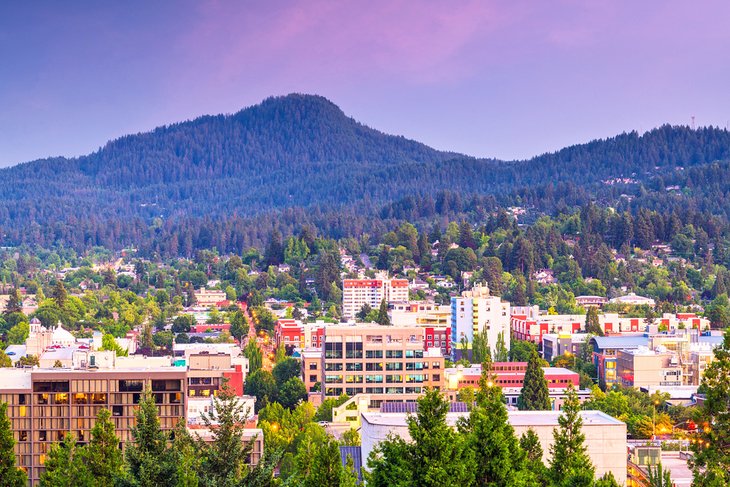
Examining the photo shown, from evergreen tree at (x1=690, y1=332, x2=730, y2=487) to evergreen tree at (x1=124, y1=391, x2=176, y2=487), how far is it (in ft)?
36.0

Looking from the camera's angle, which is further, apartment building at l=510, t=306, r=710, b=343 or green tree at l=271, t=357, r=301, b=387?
apartment building at l=510, t=306, r=710, b=343

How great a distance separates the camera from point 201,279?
15400cm

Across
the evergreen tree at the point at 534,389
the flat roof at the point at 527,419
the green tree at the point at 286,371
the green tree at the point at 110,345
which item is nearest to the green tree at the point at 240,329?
the green tree at the point at 110,345

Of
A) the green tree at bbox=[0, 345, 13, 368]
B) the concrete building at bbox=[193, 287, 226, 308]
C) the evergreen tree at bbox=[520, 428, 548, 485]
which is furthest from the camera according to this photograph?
the concrete building at bbox=[193, 287, 226, 308]

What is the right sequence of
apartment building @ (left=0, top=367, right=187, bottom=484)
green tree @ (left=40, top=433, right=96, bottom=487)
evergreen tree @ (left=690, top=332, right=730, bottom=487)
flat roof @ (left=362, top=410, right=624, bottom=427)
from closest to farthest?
1. evergreen tree @ (left=690, top=332, right=730, bottom=487)
2. green tree @ (left=40, top=433, right=96, bottom=487)
3. flat roof @ (left=362, top=410, right=624, bottom=427)
4. apartment building @ (left=0, top=367, right=187, bottom=484)

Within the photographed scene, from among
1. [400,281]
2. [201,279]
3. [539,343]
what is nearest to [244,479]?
[539,343]

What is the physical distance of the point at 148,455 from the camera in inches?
1110

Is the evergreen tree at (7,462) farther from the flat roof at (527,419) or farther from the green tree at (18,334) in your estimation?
the green tree at (18,334)

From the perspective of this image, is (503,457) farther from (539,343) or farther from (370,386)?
(539,343)

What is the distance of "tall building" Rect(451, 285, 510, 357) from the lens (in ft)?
315

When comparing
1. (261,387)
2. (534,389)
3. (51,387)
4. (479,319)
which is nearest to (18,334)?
(261,387)

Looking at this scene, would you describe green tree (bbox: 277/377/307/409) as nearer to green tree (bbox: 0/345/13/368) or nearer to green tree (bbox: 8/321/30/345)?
green tree (bbox: 0/345/13/368)

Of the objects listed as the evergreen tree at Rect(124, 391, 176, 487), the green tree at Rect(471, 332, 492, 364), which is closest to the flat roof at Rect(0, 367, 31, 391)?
the evergreen tree at Rect(124, 391, 176, 487)

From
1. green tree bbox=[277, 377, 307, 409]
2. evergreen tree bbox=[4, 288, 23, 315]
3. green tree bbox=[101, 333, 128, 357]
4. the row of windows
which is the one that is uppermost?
evergreen tree bbox=[4, 288, 23, 315]
